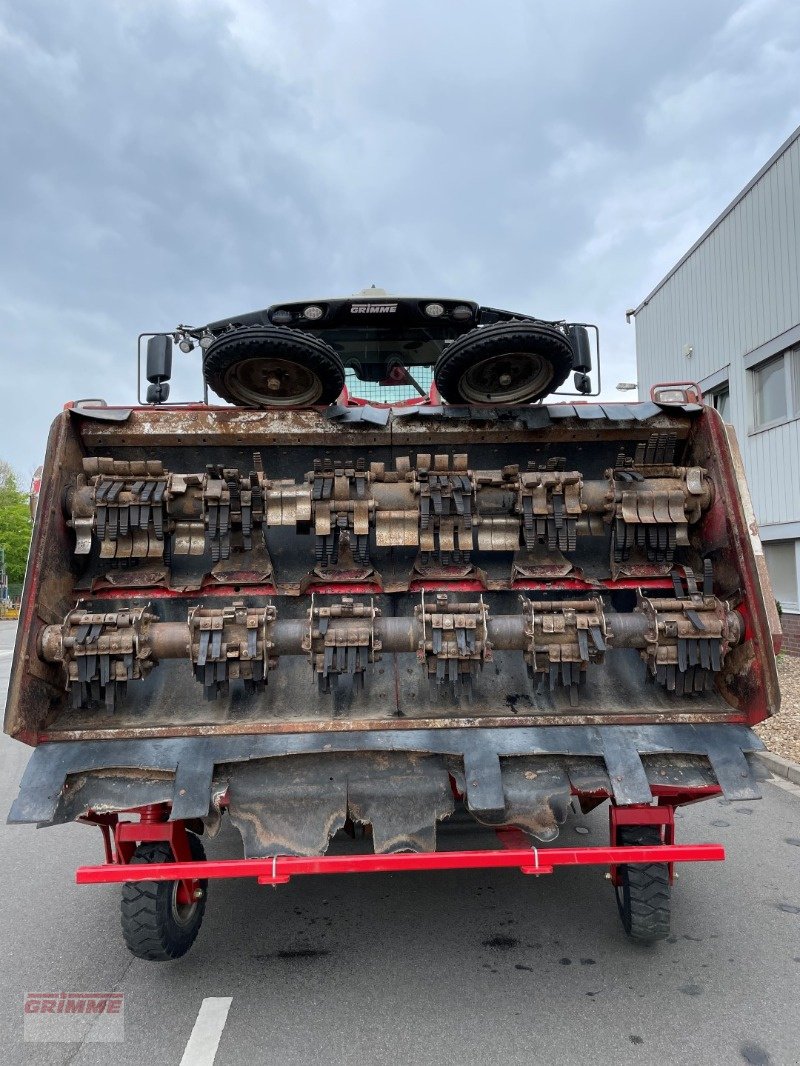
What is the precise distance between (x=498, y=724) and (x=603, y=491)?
118 cm

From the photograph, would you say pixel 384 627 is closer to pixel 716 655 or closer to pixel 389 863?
pixel 389 863

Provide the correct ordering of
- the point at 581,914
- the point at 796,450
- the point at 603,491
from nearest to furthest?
the point at 603,491 → the point at 581,914 → the point at 796,450

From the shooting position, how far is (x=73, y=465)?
10.3 ft

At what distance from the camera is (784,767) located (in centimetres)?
593

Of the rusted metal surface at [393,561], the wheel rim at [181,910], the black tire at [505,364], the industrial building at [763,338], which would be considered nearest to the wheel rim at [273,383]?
the rusted metal surface at [393,561]

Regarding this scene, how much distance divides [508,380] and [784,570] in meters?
10.2

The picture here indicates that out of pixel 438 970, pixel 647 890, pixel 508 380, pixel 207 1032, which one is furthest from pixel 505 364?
pixel 207 1032

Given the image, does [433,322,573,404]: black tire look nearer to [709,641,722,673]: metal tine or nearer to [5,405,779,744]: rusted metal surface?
[5,405,779,744]: rusted metal surface

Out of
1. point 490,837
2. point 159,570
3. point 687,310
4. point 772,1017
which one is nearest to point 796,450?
point 687,310

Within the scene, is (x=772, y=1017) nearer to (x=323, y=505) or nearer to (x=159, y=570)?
(x=323, y=505)

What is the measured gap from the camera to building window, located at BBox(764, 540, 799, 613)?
1117 centimetres

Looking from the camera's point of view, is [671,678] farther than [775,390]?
No

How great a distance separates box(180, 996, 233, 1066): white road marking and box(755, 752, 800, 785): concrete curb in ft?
15.9

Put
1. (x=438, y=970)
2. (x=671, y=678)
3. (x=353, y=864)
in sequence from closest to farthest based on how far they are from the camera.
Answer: (x=353, y=864)
(x=671, y=678)
(x=438, y=970)
